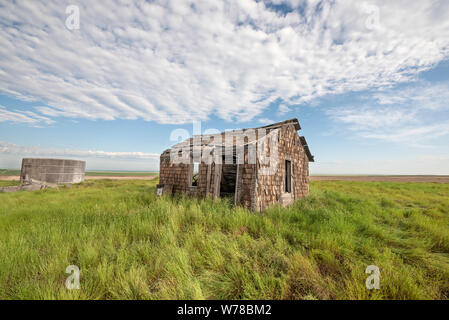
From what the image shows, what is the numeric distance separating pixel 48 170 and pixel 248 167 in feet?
72.0

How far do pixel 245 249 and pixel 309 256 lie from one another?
1.24 m

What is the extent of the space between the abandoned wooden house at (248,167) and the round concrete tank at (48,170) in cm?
1555

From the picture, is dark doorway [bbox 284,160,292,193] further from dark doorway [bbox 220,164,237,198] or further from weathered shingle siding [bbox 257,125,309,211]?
dark doorway [bbox 220,164,237,198]

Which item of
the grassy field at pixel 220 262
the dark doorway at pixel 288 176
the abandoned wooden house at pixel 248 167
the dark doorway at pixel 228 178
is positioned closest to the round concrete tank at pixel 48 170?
the abandoned wooden house at pixel 248 167

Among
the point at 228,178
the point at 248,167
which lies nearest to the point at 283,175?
the point at 248,167

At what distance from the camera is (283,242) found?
3773 mm

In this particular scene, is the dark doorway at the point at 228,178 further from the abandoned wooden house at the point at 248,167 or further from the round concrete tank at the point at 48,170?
the round concrete tank at the point at 48,170

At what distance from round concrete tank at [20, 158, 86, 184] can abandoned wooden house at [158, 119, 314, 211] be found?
1555 cm

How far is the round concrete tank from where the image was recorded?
1683 cm

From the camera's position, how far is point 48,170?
57.0 ft

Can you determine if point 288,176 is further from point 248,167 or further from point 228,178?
point 248,167

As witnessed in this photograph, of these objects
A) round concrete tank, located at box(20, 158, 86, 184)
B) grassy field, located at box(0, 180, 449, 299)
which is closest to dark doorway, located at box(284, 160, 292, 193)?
grassy field, located at box(0, 180, 449, 299)
